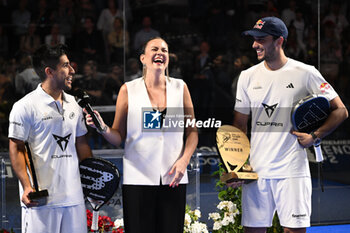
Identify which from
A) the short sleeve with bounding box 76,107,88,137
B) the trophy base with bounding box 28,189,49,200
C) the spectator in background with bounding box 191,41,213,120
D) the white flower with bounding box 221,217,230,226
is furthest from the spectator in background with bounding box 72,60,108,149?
the trophy base with bounding box 28,189,49,200

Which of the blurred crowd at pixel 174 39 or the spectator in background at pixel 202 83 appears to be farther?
the spectator in background at pixel 202 83

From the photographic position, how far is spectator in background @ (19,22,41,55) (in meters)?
7.48

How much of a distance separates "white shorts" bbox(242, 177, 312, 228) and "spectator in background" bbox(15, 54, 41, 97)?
13.4 feet

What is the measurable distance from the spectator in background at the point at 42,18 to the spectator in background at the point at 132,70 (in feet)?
3.94

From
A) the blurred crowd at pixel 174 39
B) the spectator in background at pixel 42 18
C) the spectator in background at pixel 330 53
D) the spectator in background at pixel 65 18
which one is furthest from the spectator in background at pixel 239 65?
the spectator in background at pixel 42 18

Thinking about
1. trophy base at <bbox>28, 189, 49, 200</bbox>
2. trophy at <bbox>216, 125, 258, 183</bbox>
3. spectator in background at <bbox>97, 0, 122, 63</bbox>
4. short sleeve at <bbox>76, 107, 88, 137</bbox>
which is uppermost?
spectator in background at <bbox>97, 0, 122, 63</bbox>

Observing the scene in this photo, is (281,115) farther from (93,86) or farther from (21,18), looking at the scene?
(21,18)

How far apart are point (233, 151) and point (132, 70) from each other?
11.2 ft

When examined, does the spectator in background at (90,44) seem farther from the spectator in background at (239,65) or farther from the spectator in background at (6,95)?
the spectator in background at (239,65)

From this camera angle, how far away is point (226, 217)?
5.07m

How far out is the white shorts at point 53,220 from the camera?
11.9ft

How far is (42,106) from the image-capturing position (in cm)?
371

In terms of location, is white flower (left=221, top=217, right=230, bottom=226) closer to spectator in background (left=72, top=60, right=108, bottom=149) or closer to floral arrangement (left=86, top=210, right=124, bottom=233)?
floral arrangement (left=86, top=210, right=124, bottom=233)

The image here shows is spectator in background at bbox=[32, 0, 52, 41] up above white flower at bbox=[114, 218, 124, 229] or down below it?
above
